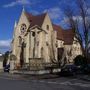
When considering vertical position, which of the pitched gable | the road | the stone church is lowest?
the road

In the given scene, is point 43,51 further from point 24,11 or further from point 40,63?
point 40,63

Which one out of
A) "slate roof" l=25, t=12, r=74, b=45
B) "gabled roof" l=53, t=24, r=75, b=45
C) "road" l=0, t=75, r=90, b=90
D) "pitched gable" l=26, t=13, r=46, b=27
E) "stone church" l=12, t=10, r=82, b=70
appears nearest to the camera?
"road" l=0, t=75, r=90, b=90

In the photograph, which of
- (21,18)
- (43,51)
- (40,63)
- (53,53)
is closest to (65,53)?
(53,53)

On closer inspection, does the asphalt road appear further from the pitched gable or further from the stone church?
the pitched gable

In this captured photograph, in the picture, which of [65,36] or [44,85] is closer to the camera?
[44,85]

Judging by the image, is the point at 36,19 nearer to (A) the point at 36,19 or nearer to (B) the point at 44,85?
(A) the point at 36,19

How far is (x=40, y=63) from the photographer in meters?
50.3

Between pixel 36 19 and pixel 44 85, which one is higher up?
pixel 36 19

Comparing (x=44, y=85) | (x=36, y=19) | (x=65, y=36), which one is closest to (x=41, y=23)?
(x=36, y=19)

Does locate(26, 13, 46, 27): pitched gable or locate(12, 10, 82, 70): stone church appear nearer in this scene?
locate(12, 10, 82, 70): stone church

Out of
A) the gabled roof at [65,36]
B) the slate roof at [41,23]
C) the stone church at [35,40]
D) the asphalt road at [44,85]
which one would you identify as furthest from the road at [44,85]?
the gabled roof at [65,36]

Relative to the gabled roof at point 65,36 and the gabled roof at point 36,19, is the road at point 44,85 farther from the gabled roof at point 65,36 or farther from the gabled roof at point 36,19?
the gabled roof at point 65,36

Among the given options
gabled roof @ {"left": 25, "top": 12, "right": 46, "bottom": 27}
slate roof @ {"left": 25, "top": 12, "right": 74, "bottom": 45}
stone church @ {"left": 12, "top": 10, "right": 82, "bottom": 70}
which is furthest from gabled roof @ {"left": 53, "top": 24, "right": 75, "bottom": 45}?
gabled roof @ {"left": 25, "top": 12, "right": 46, "bottom": 27}

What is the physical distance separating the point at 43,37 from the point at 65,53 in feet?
36.0
